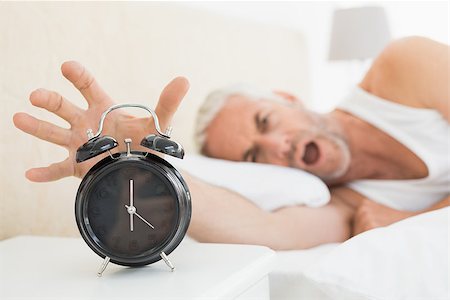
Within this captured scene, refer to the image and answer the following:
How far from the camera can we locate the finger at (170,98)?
1.04 metres

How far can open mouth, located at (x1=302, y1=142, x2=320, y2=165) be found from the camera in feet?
6.48

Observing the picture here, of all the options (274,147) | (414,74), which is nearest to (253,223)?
(274,147)

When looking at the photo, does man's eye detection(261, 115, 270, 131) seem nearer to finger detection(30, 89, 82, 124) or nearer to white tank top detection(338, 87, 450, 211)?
white tank top detection(338, 87, 450, 211)

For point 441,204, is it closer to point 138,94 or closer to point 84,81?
point 138,94

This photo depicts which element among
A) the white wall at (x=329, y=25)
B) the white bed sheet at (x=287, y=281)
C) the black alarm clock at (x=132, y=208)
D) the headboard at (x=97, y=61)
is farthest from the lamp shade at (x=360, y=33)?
the black alarm clock at (x=132, y=208)

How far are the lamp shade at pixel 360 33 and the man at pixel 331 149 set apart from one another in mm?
1040

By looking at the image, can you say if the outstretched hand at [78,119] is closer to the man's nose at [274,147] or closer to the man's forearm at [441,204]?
the man's nose at [274,147]

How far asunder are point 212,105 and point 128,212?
1069 millimetres

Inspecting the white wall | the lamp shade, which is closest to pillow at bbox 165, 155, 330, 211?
the white wall

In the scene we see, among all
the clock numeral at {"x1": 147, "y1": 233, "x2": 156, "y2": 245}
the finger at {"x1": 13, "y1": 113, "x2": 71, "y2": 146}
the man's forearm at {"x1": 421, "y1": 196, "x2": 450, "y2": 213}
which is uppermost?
the finger at {"x1": 13, "y1": 113, "x2": 71, "y2": 146}

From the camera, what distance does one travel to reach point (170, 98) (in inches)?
41.6

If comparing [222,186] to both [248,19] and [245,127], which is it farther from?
[248,19]

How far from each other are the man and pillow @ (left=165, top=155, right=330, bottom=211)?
3 cm

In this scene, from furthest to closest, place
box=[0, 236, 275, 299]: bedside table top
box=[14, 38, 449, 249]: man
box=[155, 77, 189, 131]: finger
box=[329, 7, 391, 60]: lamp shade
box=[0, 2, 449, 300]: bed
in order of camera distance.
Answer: box=[329, 7, 391, 60]: lamp shade, box=[14, 38, 449, 249]: man, box=[0, 2, 449, 300]: bed, box=[155, 77, 189, 131]: finger, box=[0, 236, 275, 299]: bedside table top
